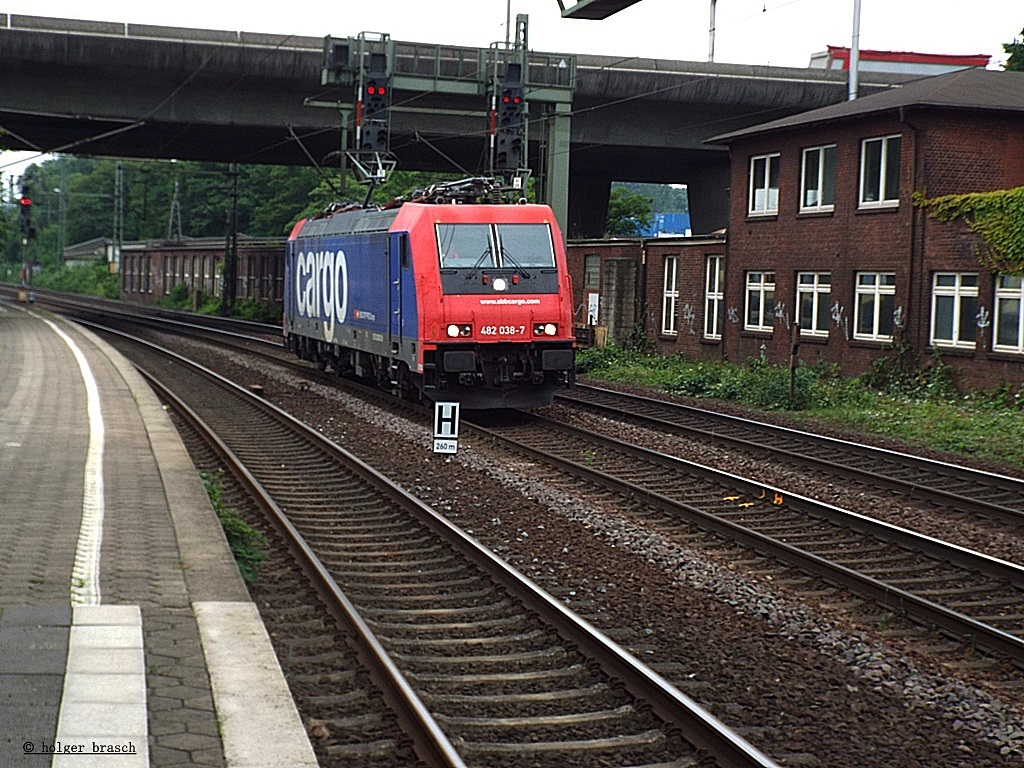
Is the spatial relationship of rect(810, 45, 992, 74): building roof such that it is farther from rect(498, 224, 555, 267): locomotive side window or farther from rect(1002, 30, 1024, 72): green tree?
rect(498, 224, 555, 267): locomotive side window

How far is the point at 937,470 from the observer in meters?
14.8

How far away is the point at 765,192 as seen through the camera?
30234mm

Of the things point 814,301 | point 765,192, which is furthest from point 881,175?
point 765,192

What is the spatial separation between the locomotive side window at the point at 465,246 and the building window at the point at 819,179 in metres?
11.0

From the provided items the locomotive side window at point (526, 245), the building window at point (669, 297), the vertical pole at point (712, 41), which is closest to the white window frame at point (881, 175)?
the building window at point (669, 297)

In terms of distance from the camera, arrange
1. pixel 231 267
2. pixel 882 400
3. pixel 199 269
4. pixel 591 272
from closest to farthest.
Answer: pixel 882 400 → pixel 591 272 → pixel 231 267 → pixel 199 269

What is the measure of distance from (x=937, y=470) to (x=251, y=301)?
50.9 metres

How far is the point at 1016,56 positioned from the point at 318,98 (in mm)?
26597

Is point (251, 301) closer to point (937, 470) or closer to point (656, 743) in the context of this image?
point (937, 470)

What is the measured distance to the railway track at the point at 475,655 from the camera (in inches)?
234

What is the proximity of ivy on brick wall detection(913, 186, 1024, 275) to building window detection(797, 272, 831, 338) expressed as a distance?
13.1 ft

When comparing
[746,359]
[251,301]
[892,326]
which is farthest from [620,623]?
[251,301]

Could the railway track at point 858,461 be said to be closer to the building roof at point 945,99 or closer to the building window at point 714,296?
the building roof at point 945,99

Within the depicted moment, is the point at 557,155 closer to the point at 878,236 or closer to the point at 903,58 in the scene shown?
the point at 878,236
